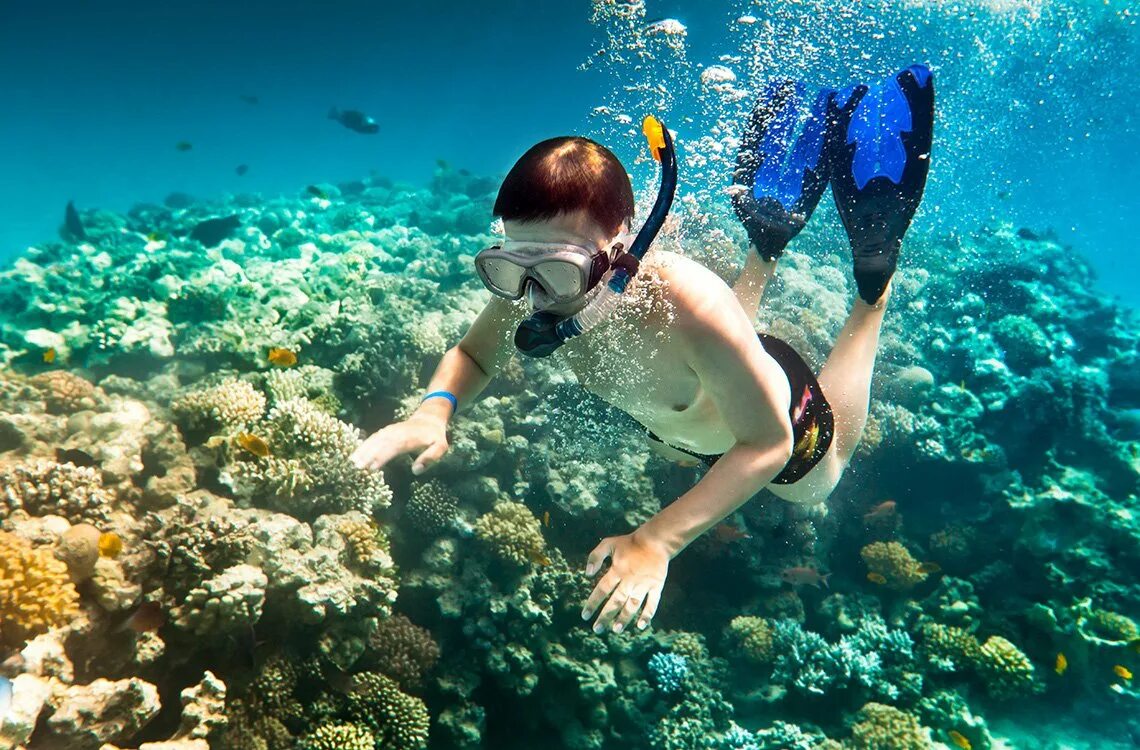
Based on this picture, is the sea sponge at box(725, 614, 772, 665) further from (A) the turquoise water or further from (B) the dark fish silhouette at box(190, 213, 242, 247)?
(B) the dark fish silhouette at box(190, 213, 242, 247)

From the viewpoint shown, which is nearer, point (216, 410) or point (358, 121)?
point (216, 410)

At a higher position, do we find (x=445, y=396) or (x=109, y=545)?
(x=445, y=396)

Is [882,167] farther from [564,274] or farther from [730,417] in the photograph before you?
[564,274]

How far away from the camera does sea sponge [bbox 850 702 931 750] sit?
514 centimetres

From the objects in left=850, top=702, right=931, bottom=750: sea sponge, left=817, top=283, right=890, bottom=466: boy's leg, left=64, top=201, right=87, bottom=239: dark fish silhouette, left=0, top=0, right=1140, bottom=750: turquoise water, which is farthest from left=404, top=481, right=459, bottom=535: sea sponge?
left=64, top=201, right=87, bottom=239: dark fish silhouette

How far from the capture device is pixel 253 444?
4.03 metres

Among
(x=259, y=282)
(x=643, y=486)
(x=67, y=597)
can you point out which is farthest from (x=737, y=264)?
(x=67, y=597)

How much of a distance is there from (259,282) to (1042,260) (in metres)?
20.2

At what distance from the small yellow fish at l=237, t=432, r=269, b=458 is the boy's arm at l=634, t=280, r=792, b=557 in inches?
127

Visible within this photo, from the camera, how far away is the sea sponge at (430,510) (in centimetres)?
511

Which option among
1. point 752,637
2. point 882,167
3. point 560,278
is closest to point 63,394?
point 560,278

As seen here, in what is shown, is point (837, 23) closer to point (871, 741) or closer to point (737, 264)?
point (737, 264)

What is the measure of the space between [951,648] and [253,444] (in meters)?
7.32

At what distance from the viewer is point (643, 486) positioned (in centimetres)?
604
